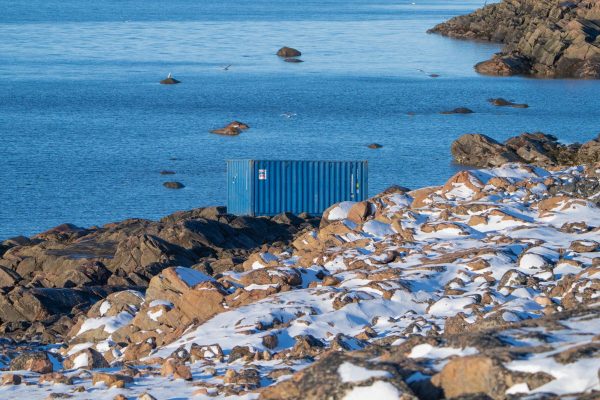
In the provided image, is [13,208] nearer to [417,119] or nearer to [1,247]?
[1,247]

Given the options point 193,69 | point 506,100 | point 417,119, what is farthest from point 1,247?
point 193,69

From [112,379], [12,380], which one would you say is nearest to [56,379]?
[12,380]

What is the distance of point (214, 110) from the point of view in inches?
2857

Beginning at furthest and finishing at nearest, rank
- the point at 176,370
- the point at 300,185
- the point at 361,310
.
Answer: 1. the point at 300,185
2. the point at 361,310
3. the point at 176,370

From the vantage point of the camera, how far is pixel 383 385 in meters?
6.86

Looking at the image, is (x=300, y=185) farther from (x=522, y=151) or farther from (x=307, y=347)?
(x=522, y=151)

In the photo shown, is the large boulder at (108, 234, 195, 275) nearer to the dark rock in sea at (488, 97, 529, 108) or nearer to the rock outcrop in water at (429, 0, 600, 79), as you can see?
the dark rock in sea at (488, 97, 529, 108)

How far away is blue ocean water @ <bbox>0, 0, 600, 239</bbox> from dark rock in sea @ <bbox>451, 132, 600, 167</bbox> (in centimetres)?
129

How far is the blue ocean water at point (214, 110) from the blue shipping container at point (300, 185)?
34.3 feet

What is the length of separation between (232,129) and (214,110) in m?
11.2

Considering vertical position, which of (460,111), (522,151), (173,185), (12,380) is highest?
(12,380)

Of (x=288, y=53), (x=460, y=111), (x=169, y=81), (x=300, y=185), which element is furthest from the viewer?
(x=288, y=53)

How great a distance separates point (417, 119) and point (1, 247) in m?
44.1

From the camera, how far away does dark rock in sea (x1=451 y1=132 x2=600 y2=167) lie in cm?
4784
